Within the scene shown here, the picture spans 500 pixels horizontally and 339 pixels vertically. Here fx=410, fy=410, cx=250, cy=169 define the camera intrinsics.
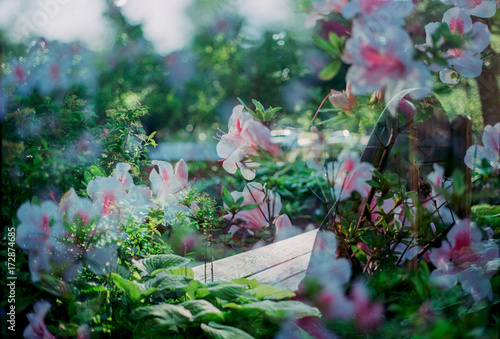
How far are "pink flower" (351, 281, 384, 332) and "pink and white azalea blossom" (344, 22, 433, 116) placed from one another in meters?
0.42

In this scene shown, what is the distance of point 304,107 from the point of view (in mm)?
3818

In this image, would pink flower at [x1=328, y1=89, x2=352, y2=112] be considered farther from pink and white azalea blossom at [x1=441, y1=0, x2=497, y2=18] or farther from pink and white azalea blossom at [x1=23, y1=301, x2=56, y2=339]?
pink and white azalea blossom at [x1=23, y1=301, x2=56, y2=339]

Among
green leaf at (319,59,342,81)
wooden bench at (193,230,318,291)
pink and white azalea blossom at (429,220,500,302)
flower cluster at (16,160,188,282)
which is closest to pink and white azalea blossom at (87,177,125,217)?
flower cluster at (16,160,188,282)

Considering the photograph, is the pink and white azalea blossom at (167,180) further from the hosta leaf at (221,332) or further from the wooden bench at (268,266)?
the hosta leaf at (221,332)

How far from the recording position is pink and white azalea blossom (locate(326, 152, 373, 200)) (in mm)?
Result: 929

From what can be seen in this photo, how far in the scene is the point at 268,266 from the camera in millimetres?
1130

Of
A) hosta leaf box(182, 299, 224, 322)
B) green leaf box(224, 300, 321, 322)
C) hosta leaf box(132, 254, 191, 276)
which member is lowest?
hosta leaf box(132, 254, 191, 276)

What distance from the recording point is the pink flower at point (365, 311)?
78cm

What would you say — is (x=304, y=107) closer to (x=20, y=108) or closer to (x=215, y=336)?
(x=20, y=108)

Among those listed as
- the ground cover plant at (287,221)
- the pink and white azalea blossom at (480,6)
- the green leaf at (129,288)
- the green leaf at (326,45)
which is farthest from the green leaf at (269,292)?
the pink and white azalea blossom at (480,6)

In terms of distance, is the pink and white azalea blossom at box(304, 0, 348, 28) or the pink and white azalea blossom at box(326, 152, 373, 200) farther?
the pink and white azalea blossom at box(326, 152, 373, 200)

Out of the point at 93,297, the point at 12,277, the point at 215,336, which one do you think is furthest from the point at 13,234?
the point at 215,336

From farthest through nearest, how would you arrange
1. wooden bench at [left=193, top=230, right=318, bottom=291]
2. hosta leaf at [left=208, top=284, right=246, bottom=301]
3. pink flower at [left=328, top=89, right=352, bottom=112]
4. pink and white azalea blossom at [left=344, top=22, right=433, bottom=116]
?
wooden bench at [left=193, top=230, right=318, bottom=291], pink flower at [left=328, top=89, right=352, bottom=112], hosta leaf at [left=208, top=284, right=246, bottom=301], pink and white azalea blossom at [left=344, top=22, right=433, bottom=116]

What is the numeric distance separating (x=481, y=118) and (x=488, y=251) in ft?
3.07
